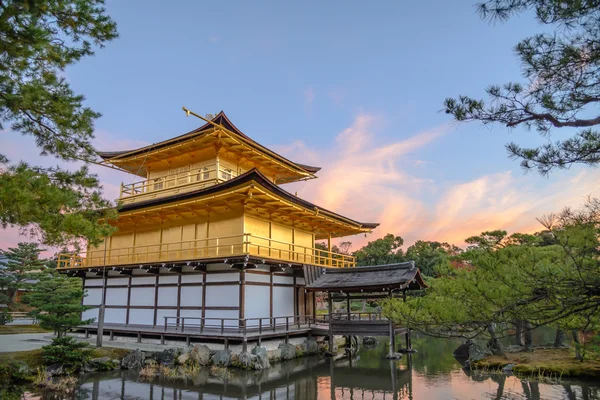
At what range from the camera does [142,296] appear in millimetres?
18359

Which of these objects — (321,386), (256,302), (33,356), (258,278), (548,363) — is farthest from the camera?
(258,278)

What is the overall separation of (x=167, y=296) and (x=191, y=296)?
4.91 feet

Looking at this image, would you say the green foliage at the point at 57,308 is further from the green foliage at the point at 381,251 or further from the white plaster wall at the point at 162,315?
the green foliage at the point at 381,251

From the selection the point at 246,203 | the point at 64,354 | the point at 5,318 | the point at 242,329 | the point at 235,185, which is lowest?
the point at 64,354

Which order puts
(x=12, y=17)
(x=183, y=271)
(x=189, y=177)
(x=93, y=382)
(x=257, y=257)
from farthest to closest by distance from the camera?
(x=189, y=177)
(x=183, y=271)
(x=257, y=257)
(x=93, y=382)
(x=12, y=17)

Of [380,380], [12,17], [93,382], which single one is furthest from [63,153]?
[380,380]

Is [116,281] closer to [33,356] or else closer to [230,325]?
[33,356]

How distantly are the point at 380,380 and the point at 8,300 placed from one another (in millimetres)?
28913

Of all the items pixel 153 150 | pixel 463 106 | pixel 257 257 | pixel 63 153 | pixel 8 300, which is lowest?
pixel 8 300

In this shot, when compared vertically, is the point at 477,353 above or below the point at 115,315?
below

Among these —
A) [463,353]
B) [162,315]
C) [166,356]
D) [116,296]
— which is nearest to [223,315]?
[166,356]

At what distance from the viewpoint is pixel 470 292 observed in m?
5.98

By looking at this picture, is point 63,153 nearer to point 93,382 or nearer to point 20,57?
point 20,57

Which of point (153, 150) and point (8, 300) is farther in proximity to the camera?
point (8, 300)
